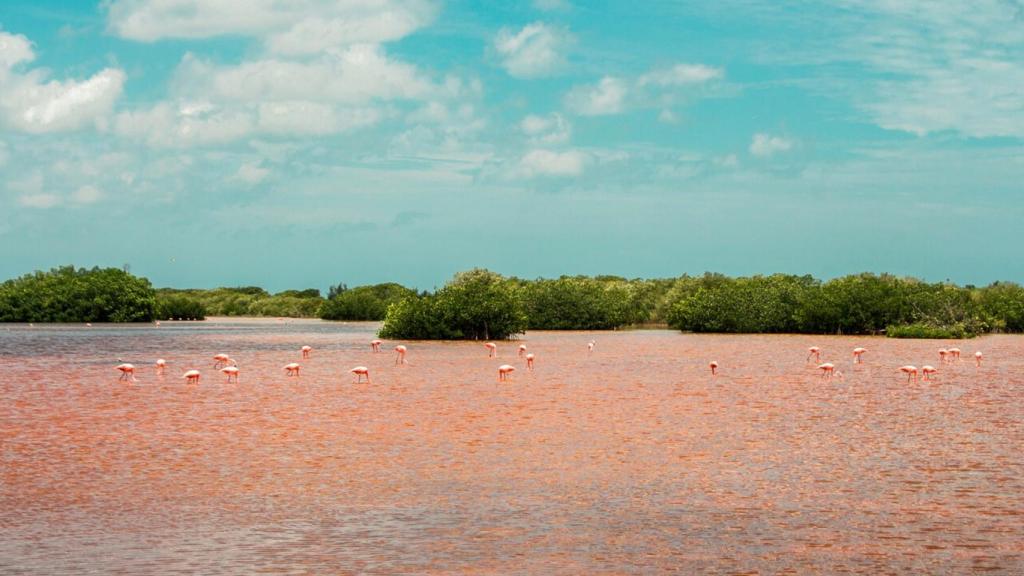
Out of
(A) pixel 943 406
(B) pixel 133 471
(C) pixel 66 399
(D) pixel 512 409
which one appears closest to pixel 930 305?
(A) pixel 943 406

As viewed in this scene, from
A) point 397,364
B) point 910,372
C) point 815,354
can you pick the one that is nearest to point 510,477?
point 910,372

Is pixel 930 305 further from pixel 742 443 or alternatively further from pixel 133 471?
pixel 133 471

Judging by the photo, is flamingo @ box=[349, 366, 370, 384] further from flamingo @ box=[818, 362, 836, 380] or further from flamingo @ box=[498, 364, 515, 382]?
flamingo @ box=[818, 362, 836, 380]

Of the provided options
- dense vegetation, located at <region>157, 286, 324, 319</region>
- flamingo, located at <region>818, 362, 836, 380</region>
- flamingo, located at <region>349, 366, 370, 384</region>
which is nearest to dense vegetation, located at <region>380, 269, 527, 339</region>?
flamingo, located at <region>349, 366, 370, 384</region>

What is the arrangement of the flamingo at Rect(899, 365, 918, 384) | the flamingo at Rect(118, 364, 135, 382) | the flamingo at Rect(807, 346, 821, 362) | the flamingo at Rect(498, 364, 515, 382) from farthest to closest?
1. the flamingo at Rect(807, 346, 821, 362)
2. the flamingo at Rect(899, 365, 918, 384)
3. the flamingo at Rect(498, 364, 515, 382)
4. the flamingo at Rect(118, 364, 135, 382)

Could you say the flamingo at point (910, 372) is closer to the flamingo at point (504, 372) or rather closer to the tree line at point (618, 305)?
the flamingo at point (504, 372)

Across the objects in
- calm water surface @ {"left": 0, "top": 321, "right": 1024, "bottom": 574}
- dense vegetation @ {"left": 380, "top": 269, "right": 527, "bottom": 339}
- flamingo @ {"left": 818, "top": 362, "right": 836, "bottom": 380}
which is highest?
dense vegetation @ {"left": 380, "top": 269, "right": 527, "bottom": 339}

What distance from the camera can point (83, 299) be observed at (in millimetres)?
85188

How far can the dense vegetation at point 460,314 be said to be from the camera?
5084 centimetres

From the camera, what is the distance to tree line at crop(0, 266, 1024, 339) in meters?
51.9

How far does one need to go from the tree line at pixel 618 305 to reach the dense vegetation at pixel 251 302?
12.8 metres

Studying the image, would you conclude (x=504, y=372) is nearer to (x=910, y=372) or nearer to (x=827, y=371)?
(x=827, y=371)

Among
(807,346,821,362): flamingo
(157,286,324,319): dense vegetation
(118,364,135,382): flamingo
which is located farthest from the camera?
(157,286,324,319): dense vegetation

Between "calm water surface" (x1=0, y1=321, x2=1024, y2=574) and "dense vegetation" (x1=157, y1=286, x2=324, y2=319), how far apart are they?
273 ft
